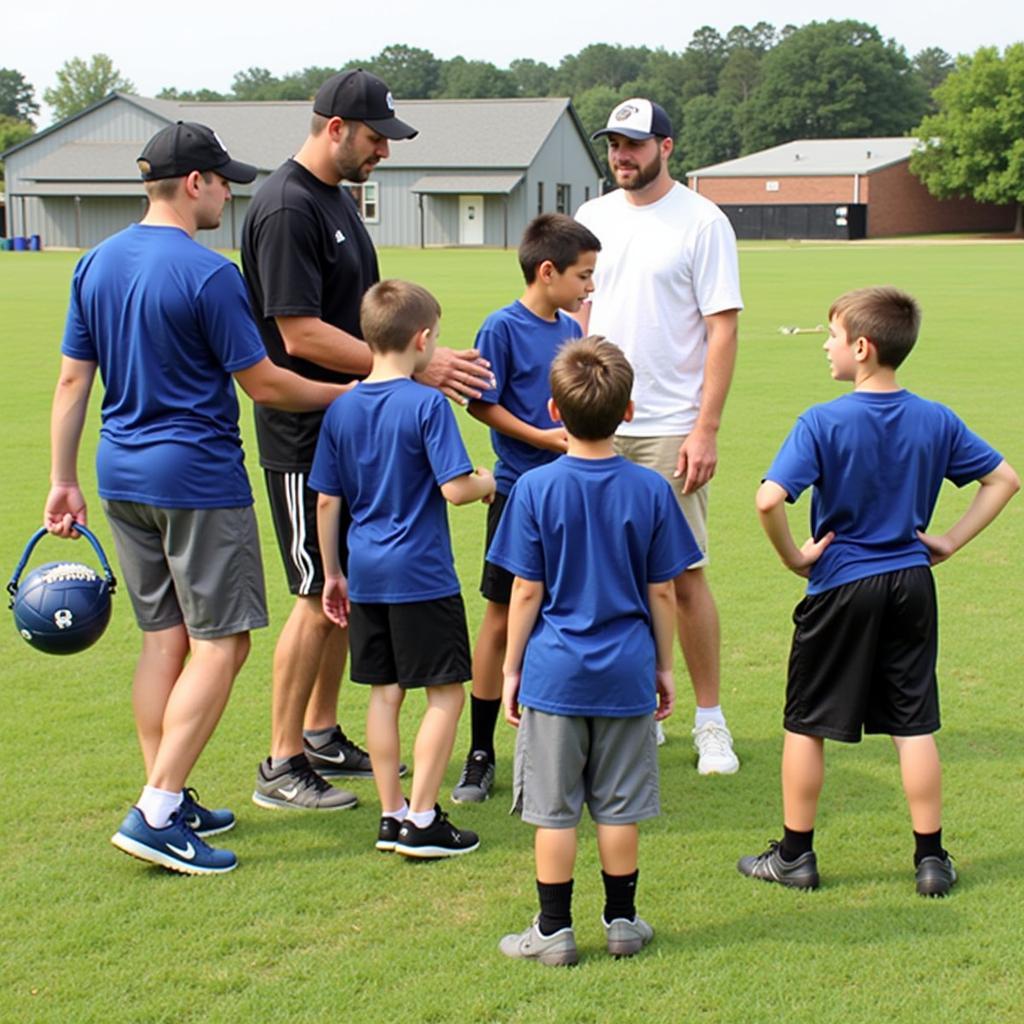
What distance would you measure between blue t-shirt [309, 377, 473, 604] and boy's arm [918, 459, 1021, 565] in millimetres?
1458

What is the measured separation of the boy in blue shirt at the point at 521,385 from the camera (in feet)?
→ 16.0

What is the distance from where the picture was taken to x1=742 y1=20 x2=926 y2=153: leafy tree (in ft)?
403

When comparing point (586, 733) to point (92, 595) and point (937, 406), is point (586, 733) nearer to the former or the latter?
point (937, 406)

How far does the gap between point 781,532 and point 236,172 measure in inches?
83.7

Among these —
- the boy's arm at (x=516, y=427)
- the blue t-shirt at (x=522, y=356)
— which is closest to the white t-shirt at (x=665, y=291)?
the blue t-shirt at (x=522, y=356)

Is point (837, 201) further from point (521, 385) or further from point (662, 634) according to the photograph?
point (662, 634)

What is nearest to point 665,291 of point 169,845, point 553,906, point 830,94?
point 553,906

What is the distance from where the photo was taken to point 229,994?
351cm

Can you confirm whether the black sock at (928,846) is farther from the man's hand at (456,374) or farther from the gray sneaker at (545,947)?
the man's hand at (456,374)

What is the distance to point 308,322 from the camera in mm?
4645

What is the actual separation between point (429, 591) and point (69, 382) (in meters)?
1.35

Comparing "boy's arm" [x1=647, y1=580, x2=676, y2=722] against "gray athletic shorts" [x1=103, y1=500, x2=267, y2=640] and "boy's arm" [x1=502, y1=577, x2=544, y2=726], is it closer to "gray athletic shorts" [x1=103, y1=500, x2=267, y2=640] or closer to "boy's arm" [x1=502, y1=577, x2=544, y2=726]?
"boy's arm" [x1=502, y1=577, x2=544, y2=726]

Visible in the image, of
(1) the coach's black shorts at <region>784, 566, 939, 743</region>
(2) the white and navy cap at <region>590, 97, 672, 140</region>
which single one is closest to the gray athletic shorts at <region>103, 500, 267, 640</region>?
(1) the coach's black shorts at <region>784, 566, 939, 743</region>

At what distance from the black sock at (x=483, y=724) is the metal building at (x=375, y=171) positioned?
63.7m
